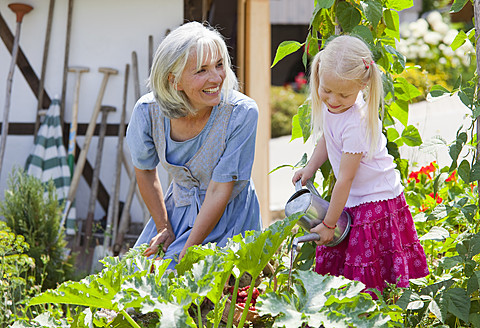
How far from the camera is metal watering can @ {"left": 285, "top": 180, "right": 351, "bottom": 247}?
1923 mm

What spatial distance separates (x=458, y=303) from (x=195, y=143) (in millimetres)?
1091

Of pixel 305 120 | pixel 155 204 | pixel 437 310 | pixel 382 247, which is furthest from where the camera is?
pixel 155 204

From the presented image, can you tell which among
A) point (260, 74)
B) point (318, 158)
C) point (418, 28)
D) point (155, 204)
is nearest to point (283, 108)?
point (418, 28)

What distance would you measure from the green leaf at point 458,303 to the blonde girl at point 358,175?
6.2 inches

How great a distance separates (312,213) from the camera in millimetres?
1935

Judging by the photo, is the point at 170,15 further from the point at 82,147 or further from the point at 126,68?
the point at 82,147

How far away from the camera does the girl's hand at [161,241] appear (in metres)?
2.39

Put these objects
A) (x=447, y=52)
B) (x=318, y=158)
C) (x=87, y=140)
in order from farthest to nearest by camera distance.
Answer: (x=447, y=52), (x=87, y=140), (x=318, y=158)

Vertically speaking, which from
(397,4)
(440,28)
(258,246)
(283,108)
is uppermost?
(440,28)

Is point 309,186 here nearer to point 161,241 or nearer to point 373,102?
point 373,102

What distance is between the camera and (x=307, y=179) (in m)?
2.07

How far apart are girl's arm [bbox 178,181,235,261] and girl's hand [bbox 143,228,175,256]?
0.62ft

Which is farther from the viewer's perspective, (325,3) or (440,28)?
(440,28)

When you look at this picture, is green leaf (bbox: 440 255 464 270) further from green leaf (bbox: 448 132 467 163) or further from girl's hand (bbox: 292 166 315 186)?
girl's hand (bbox: 292 166 315 186)
